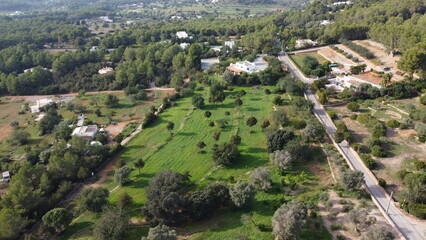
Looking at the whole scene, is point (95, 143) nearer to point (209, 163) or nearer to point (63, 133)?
point (63, 133)

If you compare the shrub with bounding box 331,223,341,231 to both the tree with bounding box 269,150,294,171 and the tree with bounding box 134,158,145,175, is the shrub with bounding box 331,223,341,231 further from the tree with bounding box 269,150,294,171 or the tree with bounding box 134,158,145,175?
the tree with bounding box 134,158,145,175

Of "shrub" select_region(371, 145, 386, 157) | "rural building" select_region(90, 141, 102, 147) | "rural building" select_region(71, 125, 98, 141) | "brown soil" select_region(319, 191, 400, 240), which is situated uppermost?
"shrub" select_region(371, 145, 386, 157)

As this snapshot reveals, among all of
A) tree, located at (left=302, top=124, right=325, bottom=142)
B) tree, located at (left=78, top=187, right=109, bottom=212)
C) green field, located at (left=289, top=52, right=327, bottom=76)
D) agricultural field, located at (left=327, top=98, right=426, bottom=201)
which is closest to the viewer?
tree, located at (left=78, top=187, right=109, bottom=212)

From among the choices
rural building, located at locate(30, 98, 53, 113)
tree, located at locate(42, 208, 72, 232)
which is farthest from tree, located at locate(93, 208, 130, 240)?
rural building, located at locate(30, 98, 53, 113)

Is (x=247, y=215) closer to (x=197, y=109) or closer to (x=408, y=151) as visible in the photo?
(x=408, y=151)

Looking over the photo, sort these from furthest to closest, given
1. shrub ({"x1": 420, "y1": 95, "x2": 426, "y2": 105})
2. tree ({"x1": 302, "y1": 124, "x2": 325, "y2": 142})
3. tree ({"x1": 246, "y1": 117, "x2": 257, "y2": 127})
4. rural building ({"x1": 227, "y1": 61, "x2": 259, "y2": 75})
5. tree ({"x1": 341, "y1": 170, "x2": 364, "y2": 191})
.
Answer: rural building ({"x1": 227, "y1": 61, "x2": 259, "y2": 75}) → shrub ({"x1": 420, "y1": 95, "x2": 426, "y2": 105}) → tree ({"x1": 246, "y1": 117, "x2": 257, "y2": 127}) → tree ({"x1": 302, "y1": 124, "x2": 325, "y2": 142}) → tree ({"x1": 341, "y1": 170, "x2": 364, "y2": 191})

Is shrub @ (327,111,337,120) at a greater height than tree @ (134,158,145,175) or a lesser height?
greater
